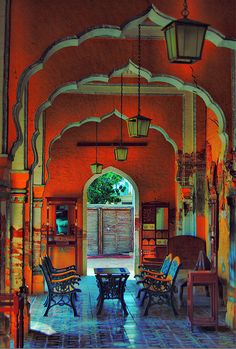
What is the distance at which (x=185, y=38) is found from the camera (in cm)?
530

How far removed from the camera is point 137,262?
16453 mm

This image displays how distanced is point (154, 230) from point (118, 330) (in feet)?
23.7

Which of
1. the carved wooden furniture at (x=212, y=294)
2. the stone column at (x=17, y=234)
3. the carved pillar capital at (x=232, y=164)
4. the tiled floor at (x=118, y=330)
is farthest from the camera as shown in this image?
the stone column at (x=17, y=234)

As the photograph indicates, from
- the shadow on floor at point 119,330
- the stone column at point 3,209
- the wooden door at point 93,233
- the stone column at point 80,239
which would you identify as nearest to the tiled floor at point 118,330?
the shadow on floor at point 119,330

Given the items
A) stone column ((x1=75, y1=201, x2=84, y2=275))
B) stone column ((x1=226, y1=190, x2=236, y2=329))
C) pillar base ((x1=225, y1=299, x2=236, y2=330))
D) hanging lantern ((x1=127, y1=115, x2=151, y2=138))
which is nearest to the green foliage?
stone column ((x1=75, y1=201, x2=84, y2=275))

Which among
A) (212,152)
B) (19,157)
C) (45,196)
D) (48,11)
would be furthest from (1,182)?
(45,196)

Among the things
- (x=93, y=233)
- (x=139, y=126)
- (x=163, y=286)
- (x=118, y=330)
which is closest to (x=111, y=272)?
(x=163, y=286)

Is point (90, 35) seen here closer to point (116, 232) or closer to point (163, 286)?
point (163, 286)

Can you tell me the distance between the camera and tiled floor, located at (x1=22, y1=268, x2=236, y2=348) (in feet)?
26.8

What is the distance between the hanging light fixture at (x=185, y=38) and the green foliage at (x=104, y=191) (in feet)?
68.5

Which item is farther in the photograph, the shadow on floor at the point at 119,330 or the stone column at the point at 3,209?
the shadow on floor at the point at 119,330

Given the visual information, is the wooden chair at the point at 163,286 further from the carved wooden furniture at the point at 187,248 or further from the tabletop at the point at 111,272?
the carved wooden furniture at the point at 187,248

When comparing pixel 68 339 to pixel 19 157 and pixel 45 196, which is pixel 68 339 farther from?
pixel 45 196

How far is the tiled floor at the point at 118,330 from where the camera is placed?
8.18 meters
